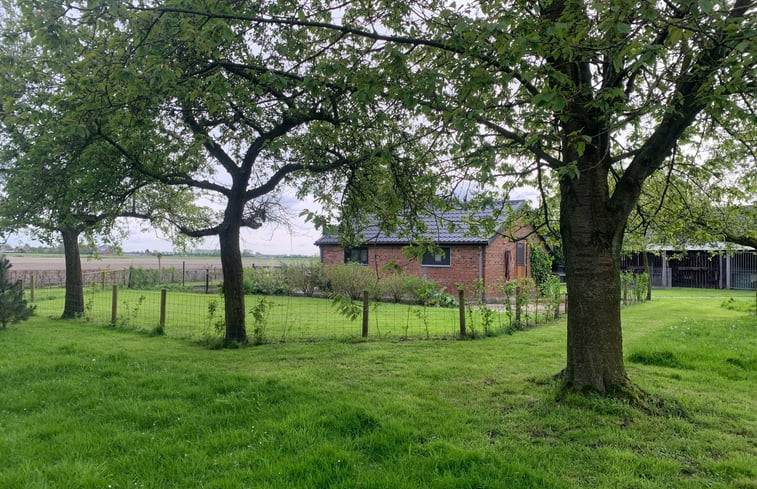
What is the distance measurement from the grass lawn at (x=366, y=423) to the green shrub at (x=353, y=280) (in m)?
10.5

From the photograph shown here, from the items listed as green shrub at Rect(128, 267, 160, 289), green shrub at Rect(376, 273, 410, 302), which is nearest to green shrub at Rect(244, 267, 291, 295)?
green shrub at Rect(376, 273, 410, 302)

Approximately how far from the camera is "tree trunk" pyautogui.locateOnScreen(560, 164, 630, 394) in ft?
15.8

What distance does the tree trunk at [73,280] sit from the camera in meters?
13.2

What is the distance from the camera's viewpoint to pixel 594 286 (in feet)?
15.9

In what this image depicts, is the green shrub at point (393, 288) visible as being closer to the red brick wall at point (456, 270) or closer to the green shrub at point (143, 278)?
the red brick wall at point (456, 270)

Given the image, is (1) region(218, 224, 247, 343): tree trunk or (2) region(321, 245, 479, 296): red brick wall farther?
(2) region(321, 245, 479, 296): red brick wall

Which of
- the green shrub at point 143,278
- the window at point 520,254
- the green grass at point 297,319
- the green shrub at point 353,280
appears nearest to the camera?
the green grass at point 297,319

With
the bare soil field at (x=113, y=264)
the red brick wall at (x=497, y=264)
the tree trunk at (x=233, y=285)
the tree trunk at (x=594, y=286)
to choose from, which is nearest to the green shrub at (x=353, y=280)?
the red brick wall at (x=497, y=264)

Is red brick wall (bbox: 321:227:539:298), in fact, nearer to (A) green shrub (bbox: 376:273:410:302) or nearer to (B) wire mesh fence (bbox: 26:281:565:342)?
(A) green shrub (bbox: 376:273:410:302)

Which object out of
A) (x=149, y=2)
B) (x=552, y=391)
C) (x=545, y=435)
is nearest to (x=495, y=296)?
(x=552, y=391)

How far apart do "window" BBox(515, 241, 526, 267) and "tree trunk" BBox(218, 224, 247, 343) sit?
55.9ft

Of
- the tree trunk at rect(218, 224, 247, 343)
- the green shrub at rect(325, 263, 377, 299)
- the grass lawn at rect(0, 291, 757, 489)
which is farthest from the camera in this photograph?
the green shrub at rect(325, 263, 377, 299)

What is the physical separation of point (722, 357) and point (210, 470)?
7.54m

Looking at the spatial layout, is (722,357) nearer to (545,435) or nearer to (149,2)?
(545,435)
